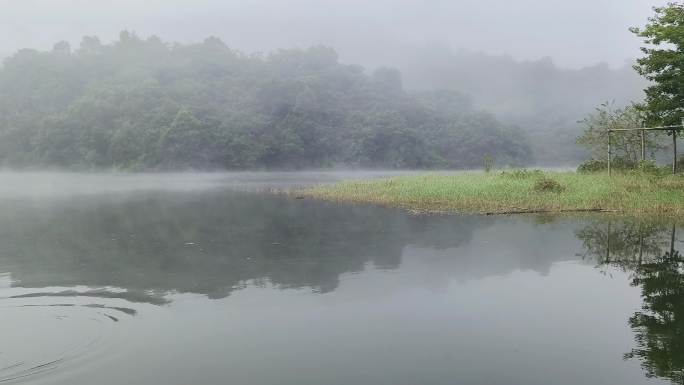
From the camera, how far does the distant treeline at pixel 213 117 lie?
8444cm

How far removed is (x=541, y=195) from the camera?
74.0 ft

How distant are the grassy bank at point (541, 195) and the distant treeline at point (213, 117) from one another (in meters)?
63.5

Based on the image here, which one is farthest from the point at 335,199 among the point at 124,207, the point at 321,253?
the point at 321,253

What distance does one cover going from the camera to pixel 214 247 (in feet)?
47.1

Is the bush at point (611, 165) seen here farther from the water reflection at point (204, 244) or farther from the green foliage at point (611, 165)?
the water reflection at point (204, 244)

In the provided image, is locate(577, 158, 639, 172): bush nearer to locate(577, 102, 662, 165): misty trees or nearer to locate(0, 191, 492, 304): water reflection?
locate(577, 102, 662, 165): misty trees

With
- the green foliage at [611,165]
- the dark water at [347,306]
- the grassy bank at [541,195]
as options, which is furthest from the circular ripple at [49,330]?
the green foliage at [611,165]

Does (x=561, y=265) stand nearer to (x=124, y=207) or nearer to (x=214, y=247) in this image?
(x=214, y=247)

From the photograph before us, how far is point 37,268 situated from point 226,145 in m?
76.5

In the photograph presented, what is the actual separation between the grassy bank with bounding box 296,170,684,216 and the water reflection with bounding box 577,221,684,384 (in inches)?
138

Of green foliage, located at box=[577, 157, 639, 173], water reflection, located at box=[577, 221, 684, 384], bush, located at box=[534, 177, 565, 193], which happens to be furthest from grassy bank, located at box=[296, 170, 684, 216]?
green foliage, located at box=[577, 157, 639, 173]

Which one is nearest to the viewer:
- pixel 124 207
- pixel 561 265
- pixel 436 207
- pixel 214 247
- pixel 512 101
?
pixel 561 265

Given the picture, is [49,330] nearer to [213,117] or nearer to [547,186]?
[547,186]

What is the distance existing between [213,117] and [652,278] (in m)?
85.1
